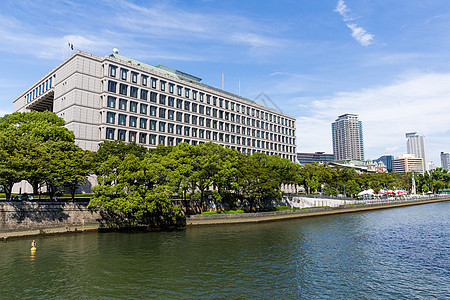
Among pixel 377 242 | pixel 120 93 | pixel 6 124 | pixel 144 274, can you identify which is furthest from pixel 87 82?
pixel 377 242

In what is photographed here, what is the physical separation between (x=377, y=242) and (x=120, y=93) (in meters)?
84.7

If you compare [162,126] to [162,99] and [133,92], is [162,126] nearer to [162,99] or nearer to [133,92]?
[162,99]

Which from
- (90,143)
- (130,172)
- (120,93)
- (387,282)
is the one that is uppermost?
(120,93)

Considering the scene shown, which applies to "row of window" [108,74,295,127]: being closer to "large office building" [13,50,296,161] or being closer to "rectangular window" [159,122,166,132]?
"large office building" [13,50,296,161]

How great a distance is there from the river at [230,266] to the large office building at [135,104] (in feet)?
159

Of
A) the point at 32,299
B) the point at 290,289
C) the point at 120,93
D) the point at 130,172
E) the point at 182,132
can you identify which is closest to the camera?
the point at 32,299

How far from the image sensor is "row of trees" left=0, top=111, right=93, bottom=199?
52.6 meters

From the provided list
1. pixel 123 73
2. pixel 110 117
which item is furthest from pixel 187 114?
pixel 110 117

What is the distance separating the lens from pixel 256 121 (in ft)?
501

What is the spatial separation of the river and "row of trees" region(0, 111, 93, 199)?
11.1 metres

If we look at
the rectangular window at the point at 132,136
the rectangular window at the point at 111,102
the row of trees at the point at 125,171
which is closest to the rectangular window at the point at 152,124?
the rectangular window at the point at 132,136

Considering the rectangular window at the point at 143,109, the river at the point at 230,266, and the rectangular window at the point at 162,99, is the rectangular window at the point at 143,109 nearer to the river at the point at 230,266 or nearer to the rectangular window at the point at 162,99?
the rectangular window at the point at 162,99

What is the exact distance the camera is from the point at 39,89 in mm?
113438

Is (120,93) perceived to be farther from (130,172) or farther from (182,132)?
(130,172)
